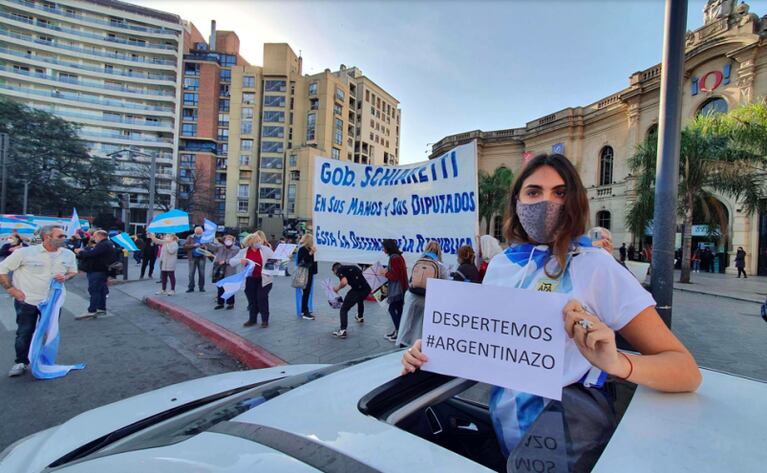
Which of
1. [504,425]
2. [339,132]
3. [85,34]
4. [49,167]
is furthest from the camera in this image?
[339,132]

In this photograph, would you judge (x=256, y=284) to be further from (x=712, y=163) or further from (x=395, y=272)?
(x=712, y=163)

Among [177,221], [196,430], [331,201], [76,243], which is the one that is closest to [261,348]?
[331,201]

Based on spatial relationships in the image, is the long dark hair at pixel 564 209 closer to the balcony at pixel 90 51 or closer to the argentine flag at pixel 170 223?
the argentine flag at pixel 170 223

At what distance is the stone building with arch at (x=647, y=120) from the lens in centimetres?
2064

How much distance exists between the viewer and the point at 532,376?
45.5 inches

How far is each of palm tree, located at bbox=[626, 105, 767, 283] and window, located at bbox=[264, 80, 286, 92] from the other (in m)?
58.0

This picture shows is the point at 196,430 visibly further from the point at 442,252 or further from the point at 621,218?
the point at 621,218

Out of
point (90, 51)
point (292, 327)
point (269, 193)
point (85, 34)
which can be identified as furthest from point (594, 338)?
point (85, 34)

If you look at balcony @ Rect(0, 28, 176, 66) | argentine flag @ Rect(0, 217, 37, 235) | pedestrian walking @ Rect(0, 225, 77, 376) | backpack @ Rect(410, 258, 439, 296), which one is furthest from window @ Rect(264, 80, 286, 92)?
backpack @ Rect(410, 258, 439, 296)

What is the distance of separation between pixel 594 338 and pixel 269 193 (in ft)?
214

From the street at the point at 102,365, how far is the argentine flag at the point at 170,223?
3.00m

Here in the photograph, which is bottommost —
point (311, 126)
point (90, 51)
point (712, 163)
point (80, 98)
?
point (712, 163)

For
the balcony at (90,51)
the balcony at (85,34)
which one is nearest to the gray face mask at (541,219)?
the balcony at (90,51)

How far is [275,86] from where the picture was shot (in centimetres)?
6297
